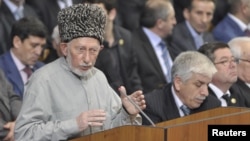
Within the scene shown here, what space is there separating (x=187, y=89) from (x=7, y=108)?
4.02 feet

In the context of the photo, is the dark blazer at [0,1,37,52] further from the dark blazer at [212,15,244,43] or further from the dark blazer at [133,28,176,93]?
the dark blazer at [212,15,244,43]

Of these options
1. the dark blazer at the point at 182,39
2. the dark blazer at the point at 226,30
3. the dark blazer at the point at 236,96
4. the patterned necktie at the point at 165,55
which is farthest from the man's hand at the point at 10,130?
the dark blazer at the point at 226,30

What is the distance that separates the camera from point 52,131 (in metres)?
4.80

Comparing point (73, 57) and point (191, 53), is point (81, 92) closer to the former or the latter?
point (73, 57)

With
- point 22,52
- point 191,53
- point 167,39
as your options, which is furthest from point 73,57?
point 167,39

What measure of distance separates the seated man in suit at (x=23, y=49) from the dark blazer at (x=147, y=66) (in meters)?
1.15

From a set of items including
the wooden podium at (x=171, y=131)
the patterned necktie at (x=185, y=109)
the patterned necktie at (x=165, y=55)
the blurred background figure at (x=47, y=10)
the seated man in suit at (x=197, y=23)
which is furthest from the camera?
the seated man in suit at (x=197, y=23)

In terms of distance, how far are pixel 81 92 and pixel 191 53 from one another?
1.59 meters

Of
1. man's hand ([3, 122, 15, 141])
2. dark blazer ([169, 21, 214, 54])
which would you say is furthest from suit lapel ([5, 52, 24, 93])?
dark blazer ([169, 21, 214, 54])

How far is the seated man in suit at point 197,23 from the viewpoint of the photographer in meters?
8.73

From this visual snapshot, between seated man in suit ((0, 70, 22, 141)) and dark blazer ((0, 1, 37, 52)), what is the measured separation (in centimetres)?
106

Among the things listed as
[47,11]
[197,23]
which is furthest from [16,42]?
[197,23]

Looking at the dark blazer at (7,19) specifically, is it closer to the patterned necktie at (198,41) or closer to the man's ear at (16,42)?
the man's ear at (16,42)

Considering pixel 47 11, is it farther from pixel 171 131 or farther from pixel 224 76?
pixel 171 131
